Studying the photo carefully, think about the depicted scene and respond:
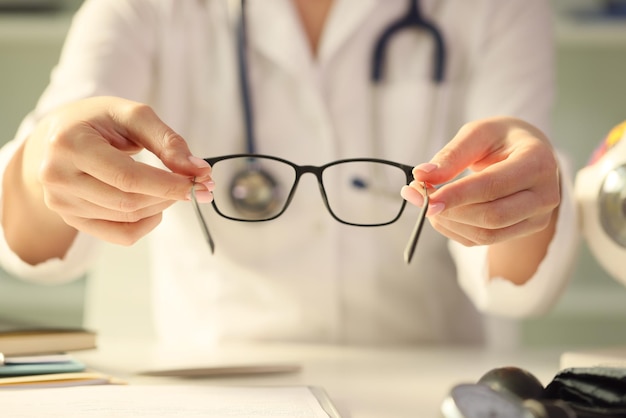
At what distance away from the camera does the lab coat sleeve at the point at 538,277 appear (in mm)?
907

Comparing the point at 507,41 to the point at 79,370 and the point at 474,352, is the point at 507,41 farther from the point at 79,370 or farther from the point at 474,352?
the point at 79,370

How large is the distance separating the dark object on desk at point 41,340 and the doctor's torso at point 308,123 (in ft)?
0.89

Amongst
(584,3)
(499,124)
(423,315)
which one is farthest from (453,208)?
(584,3)

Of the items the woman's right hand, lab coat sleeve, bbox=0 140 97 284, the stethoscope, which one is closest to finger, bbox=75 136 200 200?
the woman's right hand

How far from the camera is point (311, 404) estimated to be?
645 millimetres

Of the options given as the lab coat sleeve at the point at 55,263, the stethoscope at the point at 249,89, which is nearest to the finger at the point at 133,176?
the lab coat sleeve at the point at 55,263

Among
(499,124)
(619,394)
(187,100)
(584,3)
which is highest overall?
(584,3)

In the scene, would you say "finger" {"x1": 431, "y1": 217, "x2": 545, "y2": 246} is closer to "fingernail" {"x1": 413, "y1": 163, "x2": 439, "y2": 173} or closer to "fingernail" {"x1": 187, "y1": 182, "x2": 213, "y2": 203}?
"fingernail" {"x1": 413, "y1": 163, "x2": 439, "y2": 173}

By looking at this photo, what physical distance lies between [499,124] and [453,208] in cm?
11

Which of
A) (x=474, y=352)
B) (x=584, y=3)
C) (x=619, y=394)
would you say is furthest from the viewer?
(x=584, y=3)

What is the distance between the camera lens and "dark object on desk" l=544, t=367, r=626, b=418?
1.81ft

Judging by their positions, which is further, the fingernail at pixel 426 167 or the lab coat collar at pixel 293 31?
the lab coat collar at pixel 293 31

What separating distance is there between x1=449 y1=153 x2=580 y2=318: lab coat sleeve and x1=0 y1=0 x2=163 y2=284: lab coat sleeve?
434 mm

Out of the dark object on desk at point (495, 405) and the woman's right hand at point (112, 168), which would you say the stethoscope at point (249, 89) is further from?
the dark object on desk at point (495, 405)
